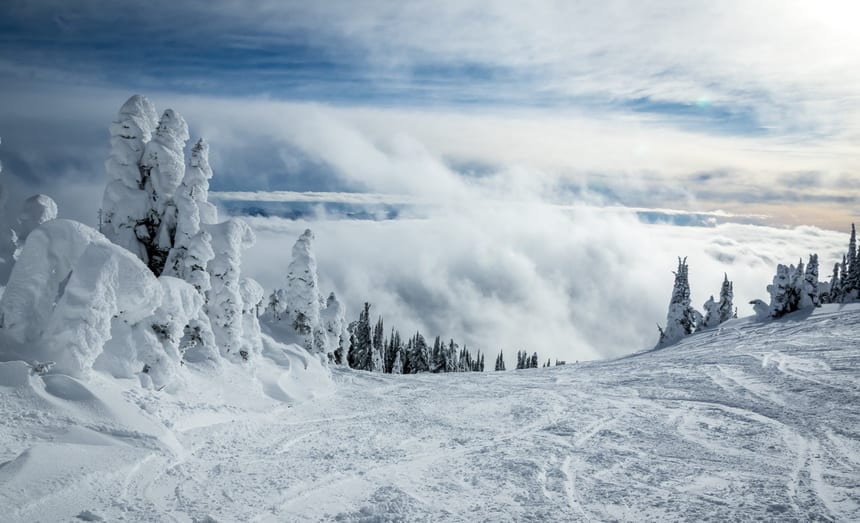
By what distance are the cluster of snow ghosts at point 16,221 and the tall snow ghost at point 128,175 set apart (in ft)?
6.99

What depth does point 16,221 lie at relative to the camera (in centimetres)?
1861

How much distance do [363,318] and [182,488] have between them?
6752 cm

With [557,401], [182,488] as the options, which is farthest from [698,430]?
[182,488]

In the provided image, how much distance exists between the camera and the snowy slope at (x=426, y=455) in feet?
29.6

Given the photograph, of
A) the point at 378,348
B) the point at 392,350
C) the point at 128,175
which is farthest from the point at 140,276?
the point at 392,350

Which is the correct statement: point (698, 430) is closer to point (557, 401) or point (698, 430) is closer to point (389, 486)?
point (557, 401)

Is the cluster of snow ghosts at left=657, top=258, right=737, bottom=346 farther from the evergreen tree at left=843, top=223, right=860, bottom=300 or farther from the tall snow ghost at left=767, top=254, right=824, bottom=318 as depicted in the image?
the evergreen tree at left=843, top=223, right=860, bottom=300

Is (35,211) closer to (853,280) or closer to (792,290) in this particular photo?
(792,290)

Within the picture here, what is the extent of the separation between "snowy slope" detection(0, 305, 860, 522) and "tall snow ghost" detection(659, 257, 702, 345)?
37092 millimetres

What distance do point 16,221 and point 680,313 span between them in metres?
60.7

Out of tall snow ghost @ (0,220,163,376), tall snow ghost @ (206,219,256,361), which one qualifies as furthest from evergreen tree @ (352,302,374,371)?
tall snow ghost @ (0,220,163,376)

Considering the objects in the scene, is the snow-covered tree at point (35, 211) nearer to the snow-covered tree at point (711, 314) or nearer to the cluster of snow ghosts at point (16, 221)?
the cluster of snow ghosts at point (16, 221)

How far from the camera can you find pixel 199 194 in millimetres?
22719

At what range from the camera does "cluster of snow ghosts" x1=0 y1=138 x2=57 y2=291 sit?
59.0 feet
